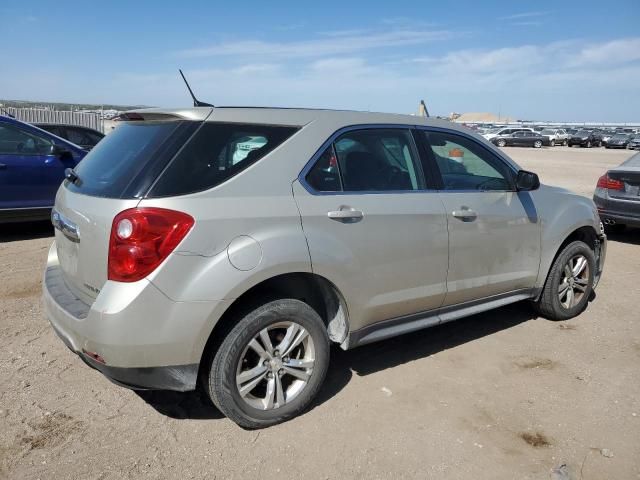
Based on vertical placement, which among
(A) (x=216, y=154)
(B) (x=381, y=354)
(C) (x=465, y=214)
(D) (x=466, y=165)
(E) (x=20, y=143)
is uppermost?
(A) (x=216, y=154)

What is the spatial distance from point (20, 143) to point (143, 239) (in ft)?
18.7

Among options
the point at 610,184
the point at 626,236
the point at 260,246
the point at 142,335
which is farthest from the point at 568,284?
the point at 626,236

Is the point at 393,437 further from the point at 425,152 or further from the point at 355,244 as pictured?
the point at 425,152

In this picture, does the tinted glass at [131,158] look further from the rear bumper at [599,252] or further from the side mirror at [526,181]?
the rear bumper at [599,252]

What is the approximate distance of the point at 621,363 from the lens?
13.4ft

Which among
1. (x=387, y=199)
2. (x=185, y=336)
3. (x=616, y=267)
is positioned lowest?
(x=616, y=267)

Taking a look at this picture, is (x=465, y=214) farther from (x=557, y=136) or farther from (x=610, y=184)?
(x=557, y=136)

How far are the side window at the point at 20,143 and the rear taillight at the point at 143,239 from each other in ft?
18.1

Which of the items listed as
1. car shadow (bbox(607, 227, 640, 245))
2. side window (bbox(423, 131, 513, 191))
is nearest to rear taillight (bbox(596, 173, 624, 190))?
car shadow (bbox(607, 227, 640, 245))

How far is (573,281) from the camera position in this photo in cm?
489

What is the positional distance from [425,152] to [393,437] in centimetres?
187

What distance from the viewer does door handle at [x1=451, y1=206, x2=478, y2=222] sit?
147 inches

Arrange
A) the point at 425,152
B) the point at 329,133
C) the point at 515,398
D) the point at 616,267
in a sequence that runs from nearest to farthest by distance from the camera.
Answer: the point at 329,133
the point at 515,398
the point at 425,152
the point at 616,267

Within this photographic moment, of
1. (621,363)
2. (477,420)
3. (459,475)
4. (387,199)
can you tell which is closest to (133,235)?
(387,199)
